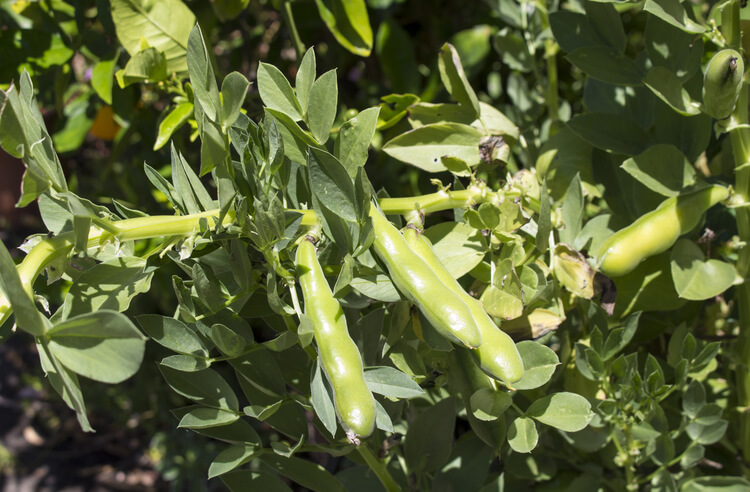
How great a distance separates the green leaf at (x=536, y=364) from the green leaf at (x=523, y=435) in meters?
0.05

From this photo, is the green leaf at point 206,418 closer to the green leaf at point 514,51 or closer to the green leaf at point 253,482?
the green leaf at point 253,482

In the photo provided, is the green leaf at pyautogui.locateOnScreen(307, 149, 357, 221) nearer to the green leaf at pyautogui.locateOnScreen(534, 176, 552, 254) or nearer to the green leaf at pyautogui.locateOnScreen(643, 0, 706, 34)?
the green leaf at pyautogui.locateOnScreen(534, 176, 552, 254)

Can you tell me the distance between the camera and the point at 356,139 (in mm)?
516

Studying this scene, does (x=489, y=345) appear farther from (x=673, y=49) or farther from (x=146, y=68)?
(x=146, y=68)

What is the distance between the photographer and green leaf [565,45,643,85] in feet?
2.15

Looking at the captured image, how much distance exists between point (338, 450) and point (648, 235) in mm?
343

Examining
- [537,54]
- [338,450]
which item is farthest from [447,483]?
[537,54]

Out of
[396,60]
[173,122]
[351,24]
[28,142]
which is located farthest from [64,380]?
[396,60]

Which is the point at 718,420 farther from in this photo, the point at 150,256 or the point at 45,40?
the point at 45,40

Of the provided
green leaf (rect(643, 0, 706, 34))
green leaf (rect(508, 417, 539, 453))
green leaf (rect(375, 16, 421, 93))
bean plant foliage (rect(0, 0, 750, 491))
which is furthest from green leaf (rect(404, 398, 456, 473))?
green leaf (rect(375, 16, 421, 93))

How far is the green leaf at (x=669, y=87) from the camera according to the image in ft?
1.97

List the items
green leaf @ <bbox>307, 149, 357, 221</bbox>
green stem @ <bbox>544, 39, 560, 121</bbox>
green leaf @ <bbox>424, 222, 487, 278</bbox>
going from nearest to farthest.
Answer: green leaf @ <bbox>307, 149, 357, 221</bbox> < green leaf @ <bbox>424, 222, 487, 278</bbox> < green stem @ <bbox>544, 39, 560, 121</bbox>

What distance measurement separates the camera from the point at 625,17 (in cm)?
105

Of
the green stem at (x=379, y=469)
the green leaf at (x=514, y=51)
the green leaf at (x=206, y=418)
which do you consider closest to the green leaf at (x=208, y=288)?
the green leaf at (x=206, y=418)
